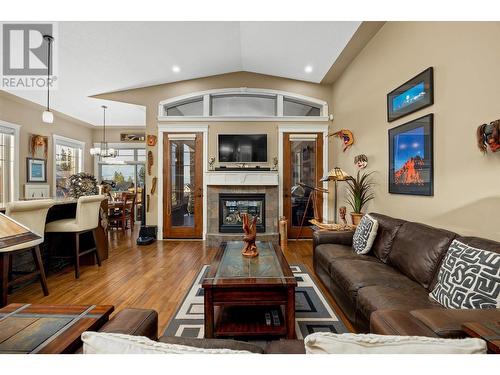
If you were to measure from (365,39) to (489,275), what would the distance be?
3.53m

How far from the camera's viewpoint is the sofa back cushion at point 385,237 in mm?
2487

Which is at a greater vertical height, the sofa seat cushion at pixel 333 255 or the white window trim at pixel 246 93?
the white window trim at pixel 246 93

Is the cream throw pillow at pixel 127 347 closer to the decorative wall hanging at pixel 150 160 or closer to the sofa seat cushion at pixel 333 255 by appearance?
the sofa seat cushion at pixel 333 255

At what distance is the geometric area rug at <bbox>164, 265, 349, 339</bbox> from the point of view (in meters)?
1.99

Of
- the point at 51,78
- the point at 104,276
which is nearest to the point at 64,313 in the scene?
the point at 104,276

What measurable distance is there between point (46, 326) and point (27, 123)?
627 centimetres

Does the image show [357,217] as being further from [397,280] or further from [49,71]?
[49,71]

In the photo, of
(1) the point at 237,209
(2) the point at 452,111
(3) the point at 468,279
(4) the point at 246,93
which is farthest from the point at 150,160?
(3) the point at 468,279

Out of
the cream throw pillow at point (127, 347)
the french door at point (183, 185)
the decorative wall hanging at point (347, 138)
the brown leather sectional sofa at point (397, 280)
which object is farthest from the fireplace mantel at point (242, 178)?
the cream throw pillow at point (127, 347)

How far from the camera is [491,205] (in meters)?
1.83

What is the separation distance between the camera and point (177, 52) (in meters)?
4.20

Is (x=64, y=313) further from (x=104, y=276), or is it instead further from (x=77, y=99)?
(x=77, y=99)

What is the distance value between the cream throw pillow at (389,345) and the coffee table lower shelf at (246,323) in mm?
1349

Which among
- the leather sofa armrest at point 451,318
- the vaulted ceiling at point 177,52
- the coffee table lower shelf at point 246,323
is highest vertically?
the vaulted ceiling at point 177,52
